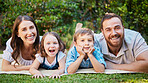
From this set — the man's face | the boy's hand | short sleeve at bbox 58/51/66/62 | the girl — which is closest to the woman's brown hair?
the girl

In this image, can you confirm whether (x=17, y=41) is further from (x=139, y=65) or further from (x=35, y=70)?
(x=139, y=65)

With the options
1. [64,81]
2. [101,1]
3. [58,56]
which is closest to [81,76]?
[64,81]

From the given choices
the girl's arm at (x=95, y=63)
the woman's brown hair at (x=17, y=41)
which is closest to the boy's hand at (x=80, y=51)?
the girl's arm at (x=95, y=63)

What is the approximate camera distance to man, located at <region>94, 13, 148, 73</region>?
4160mm

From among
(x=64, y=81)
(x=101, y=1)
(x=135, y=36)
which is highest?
(x=101, y=1)

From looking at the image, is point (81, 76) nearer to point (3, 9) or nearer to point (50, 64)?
point (50, 64)

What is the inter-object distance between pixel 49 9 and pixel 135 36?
4.15 m

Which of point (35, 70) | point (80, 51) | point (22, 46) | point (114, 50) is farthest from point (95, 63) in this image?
point (22, 46)

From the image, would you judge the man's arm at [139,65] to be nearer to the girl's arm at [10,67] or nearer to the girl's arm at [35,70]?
the girl's arm at [35,70]

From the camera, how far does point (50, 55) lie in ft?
14.4

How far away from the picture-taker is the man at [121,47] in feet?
13.6

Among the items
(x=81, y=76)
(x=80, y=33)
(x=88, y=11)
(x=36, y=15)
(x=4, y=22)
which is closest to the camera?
(x=81, y=76)

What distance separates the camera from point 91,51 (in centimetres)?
405

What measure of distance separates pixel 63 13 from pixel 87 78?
4.58 metres
